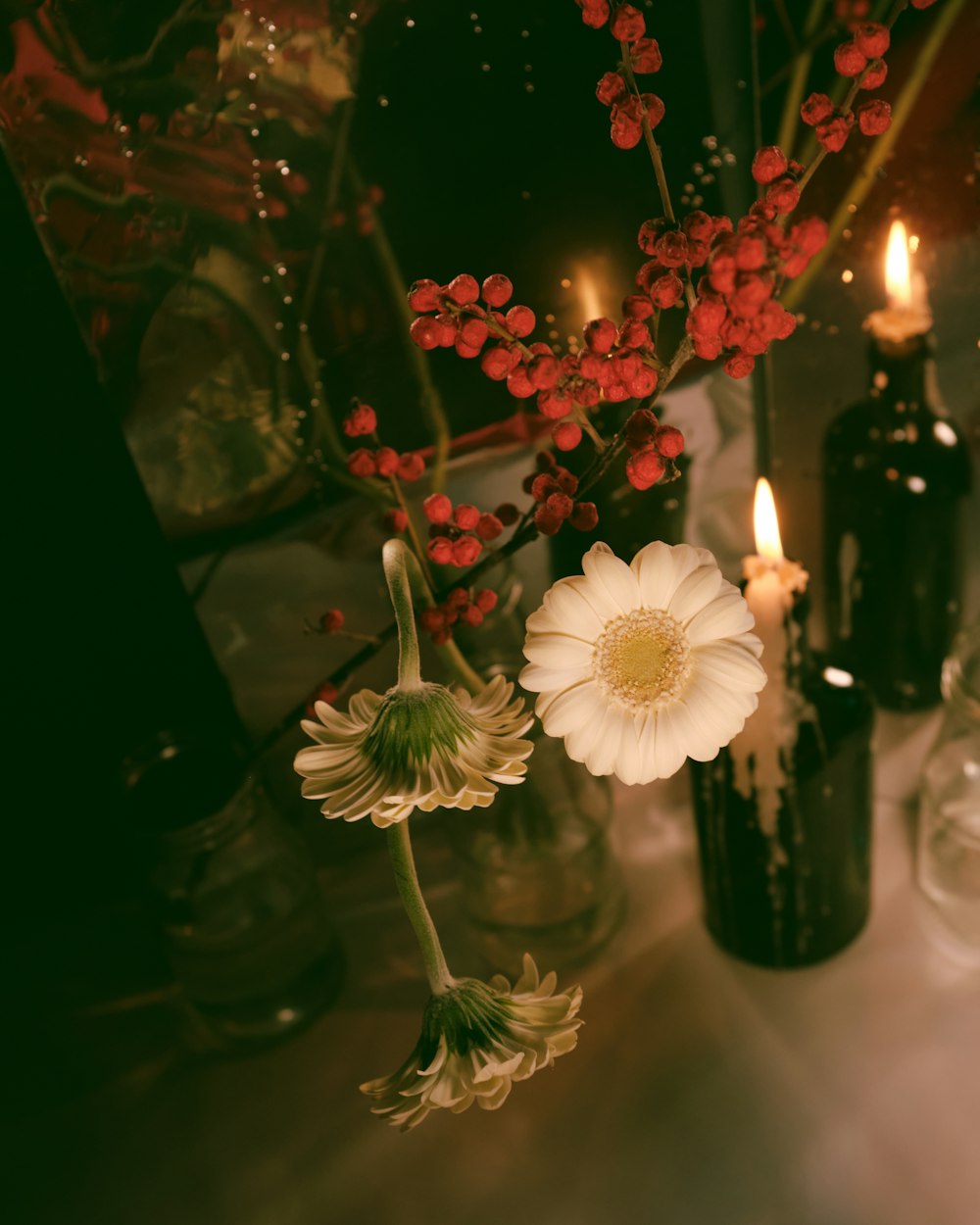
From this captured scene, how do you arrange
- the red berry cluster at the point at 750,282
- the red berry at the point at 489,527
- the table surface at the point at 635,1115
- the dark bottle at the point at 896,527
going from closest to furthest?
1. the red berry cluster at the point at 750,282
2. the red berry at the point at 489,527
3. the table surface at the point at 635,1115
4. the dark bottle at the point at 896,527

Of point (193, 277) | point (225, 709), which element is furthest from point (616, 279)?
point (225, 709)

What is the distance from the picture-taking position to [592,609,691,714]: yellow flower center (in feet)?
→ 0.92

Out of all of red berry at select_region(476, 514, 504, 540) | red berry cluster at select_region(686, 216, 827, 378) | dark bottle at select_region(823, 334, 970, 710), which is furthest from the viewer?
dark bottle at select_region(823, 334, 970, 710)

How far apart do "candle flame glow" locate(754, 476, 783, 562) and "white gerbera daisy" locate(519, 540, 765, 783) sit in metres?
0.12

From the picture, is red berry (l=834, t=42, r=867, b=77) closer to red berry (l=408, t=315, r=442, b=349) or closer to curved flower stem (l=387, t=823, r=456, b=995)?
red berry (l=408, t=315, r=442, b=349)

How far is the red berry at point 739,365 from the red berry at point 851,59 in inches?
3.4

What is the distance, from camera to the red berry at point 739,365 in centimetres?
27

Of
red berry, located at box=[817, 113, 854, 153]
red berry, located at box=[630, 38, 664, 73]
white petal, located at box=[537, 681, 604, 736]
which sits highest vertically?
red berry, located at box=[630, 38, 664, 73]

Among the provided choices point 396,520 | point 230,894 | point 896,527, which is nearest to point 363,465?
point 396,520

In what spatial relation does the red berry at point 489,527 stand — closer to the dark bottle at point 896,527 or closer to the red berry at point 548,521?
the red berry at point 548,521

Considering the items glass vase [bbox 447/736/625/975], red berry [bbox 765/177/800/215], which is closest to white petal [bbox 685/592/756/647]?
red berry [bbox 765/177/800/215]

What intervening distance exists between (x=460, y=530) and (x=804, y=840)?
23cm

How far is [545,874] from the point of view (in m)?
0.52

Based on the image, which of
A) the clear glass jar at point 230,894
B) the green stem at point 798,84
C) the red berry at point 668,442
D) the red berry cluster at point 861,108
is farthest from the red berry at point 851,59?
the clear glass jar at point 230,894
